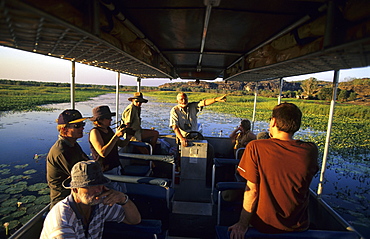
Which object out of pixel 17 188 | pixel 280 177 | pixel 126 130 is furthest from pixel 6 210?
pixel 280 177

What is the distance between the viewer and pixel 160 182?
225cm

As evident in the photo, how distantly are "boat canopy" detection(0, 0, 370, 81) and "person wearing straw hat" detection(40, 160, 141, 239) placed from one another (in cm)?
87

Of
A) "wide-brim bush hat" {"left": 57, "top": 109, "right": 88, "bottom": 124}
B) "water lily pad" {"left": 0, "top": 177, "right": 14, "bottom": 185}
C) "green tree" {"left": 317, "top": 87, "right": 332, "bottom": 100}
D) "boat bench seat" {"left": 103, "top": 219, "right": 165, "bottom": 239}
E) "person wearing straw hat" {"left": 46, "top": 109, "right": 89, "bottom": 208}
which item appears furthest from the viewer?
"water lily pad" {"left": 0, "top": 177, "right": 14, "bottom": 185}

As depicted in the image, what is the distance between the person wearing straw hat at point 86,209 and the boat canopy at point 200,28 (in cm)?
87

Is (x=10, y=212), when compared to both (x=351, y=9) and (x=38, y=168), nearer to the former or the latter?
(x=38, y=168)

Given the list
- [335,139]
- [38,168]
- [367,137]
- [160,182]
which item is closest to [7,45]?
[160,182]

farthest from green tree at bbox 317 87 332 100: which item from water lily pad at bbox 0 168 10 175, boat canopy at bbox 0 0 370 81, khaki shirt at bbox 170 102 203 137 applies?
water lily pad at bbox 0 168 10 175

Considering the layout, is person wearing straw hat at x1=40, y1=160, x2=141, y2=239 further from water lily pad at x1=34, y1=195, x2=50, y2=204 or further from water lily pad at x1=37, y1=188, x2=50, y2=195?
water lily pad at x1=37, y1=188, x2=50, y2=195

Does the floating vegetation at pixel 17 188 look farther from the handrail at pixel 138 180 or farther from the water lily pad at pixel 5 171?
the handrail at pixel 138 180

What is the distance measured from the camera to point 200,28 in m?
2.56

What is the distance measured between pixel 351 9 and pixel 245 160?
3.89 ft

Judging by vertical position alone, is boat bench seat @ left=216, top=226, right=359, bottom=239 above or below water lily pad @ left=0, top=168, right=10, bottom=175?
above

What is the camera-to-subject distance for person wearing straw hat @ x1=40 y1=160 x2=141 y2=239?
1263mm

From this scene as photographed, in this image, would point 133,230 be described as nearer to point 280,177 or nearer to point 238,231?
point 238,231
